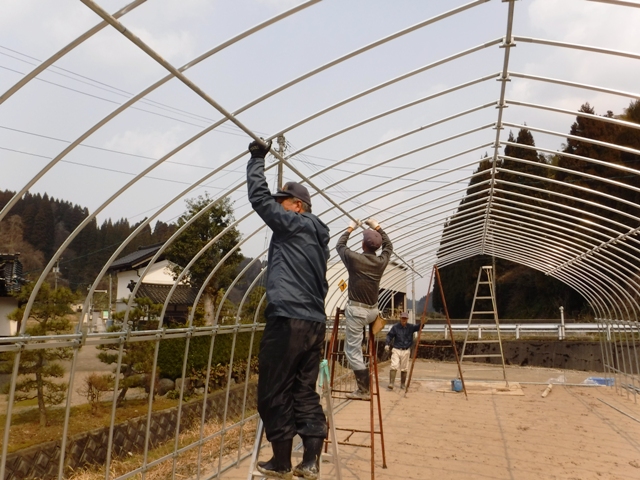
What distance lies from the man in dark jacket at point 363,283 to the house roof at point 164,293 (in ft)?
53.0

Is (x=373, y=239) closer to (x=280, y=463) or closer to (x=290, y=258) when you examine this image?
(x=290, y=258)

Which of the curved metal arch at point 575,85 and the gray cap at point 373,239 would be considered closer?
the curved metal arch at point 575,85

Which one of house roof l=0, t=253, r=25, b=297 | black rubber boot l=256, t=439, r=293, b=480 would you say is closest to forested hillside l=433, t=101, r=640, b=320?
house roof l=0, t=253, r=25, b=297

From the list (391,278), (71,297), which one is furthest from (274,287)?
(391,278)

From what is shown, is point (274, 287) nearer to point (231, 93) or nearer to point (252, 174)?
point (252, 174)

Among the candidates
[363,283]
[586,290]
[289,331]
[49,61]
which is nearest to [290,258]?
[289,331]

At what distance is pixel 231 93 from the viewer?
13.9 ft

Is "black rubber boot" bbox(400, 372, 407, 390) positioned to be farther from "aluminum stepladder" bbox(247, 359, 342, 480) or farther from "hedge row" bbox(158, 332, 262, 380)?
"aluminum stepladder" bbox(247, 359, 342, 480)

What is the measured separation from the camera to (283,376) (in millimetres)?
3234

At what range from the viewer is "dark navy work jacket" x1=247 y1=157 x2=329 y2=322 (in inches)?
128

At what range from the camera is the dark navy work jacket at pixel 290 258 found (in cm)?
326

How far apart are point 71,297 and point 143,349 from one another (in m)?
1.74

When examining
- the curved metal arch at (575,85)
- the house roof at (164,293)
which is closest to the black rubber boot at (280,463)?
the curved metal arch at (575,85)

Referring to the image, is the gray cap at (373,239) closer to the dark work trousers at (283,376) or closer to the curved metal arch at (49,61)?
the dark work trousers at (283,376)
